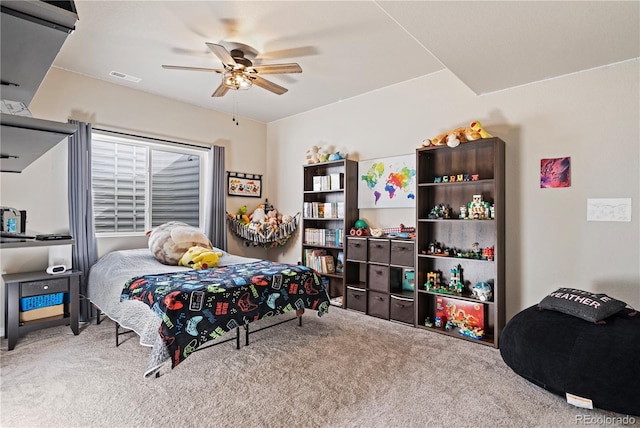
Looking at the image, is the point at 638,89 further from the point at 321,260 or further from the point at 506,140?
the point at 321,260

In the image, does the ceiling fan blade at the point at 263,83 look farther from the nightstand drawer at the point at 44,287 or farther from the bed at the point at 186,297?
the nightstand drawer at the point at 44,287

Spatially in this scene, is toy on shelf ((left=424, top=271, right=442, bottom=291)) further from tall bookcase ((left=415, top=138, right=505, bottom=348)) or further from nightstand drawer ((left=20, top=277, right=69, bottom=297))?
nightstand drawer ((left=20, top=277, right=69, bottom=297))

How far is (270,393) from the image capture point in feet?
7.14

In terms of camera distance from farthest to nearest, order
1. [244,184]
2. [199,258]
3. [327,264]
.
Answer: [244,184] < [327,264] < [199,258]

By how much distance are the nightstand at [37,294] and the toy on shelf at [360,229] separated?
2.89 meters

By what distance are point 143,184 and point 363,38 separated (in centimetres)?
322

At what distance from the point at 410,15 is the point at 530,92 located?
1757 mm

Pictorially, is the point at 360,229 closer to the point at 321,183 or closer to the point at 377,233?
the point at 377,233

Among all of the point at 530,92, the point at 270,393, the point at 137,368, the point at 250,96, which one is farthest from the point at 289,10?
the point at 137,368

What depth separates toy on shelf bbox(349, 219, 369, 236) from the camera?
4.05 metres

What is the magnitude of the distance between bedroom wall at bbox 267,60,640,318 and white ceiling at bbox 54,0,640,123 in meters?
0.17

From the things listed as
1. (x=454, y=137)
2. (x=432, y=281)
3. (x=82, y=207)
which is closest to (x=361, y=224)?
(x=432, y=281)

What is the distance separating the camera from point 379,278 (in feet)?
12.4

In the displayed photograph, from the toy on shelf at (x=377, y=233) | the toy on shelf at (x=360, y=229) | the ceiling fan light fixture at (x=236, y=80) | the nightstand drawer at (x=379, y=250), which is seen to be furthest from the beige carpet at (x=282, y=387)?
the ceiling fan light fixture at (x=236, y=80)
